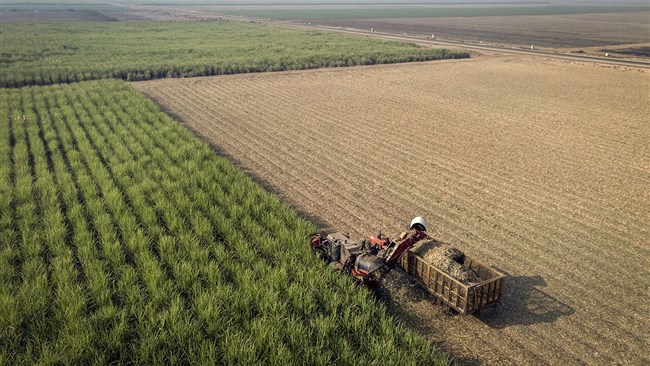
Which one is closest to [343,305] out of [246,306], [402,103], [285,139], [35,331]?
[246,306]

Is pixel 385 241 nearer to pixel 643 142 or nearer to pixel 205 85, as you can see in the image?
pixel 643 142

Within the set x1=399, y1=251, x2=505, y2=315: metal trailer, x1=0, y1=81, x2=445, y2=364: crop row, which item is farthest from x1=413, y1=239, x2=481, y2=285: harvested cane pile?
x1=0, y1=81, x2=445, y2=364: crop row

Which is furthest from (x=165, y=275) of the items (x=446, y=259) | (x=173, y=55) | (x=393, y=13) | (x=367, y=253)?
(x=393, y=13)

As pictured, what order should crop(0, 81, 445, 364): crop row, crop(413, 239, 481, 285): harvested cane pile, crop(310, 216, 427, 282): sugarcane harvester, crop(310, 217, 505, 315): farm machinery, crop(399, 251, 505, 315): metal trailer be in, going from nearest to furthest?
crop(0, 81, 445, 364): crop row < crop(399, 251, 505, 315): metal trailer < crop(310, 217, 505, 315): farm machinery < crop(413, 239, 481, 285): harvested cane pile < crop(310, 216, 427, 282): sugarcane harvester

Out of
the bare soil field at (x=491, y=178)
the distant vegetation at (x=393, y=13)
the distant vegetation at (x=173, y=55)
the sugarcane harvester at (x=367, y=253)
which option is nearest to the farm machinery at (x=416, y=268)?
the sugarcane harvester at (x=367, y=253)

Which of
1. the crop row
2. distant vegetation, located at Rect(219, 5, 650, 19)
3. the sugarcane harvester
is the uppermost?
distant vegetation, located at Rect(219, 5, 650, 19)

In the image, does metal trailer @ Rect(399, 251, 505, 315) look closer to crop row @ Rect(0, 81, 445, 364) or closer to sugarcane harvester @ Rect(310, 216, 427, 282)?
sugarcane harvester @ Rect(310, 216, 427, 282)
